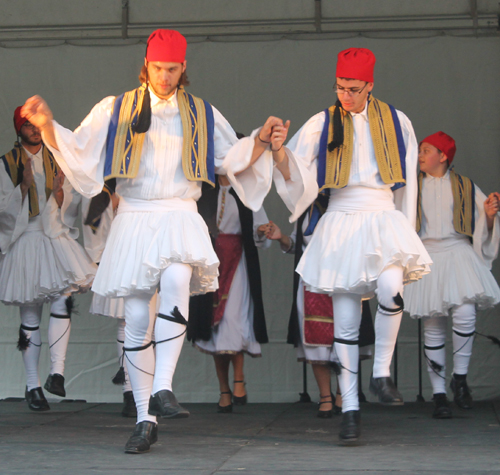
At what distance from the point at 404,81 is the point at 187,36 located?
1684 millimetres

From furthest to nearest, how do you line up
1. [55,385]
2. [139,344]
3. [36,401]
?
[36,401], [55,385], [139,344]

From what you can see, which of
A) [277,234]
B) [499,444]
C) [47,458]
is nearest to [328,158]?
[277,234]

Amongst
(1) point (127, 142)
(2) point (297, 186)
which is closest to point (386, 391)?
(2) point (297, 186)

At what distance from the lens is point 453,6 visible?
5746 mm

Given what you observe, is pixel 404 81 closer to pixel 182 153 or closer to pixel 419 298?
pixel 419 298

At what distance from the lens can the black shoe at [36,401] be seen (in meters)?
4.83

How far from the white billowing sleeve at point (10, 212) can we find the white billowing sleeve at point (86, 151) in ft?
5.32

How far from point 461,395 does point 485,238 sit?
99cm

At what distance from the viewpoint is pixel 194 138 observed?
339 cm

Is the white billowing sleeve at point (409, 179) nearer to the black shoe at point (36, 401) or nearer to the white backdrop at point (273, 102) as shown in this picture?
the white backdrop at point (273, 102)

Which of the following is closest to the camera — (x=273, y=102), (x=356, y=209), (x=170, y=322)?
(x=170, y=322)

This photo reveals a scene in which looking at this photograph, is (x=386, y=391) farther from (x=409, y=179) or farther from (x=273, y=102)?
(x=273, y=102)

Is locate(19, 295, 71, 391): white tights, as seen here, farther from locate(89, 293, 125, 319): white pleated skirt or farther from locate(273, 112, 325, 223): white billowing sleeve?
locate(273, 112, 325, 223): white billowing sleeve

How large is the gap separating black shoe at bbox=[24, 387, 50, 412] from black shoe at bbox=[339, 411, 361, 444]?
2.21m
